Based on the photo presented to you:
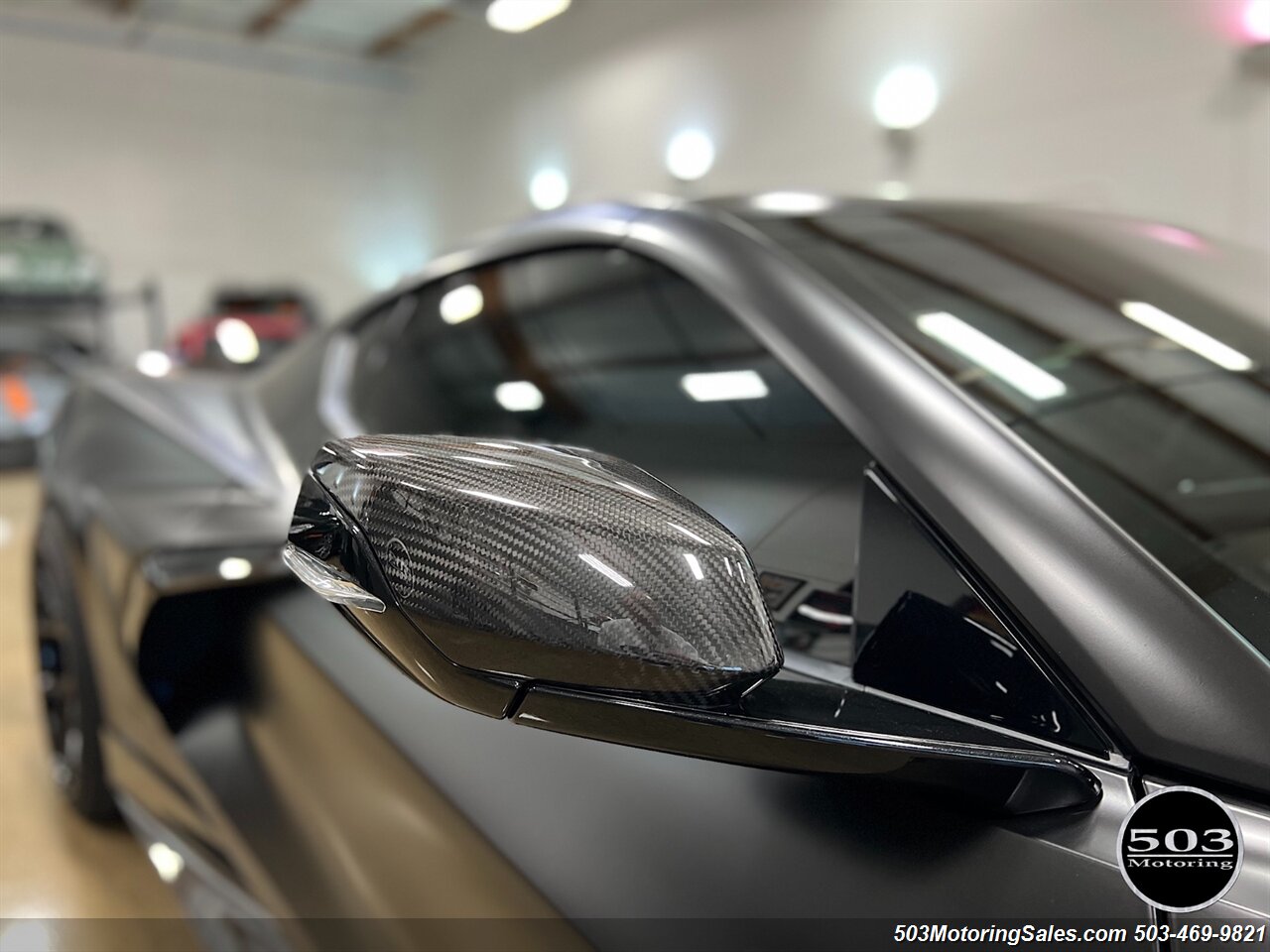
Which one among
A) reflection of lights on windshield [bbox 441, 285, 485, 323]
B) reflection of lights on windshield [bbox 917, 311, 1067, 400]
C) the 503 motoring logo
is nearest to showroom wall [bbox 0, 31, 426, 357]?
reflection of lights on windshield [bbox 441, 285, 485, 323]

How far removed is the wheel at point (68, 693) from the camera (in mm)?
1165

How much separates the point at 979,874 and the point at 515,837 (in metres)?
0.25

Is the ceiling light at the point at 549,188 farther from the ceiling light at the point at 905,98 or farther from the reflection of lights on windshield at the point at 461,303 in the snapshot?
the ceiling light at the point at 905,98

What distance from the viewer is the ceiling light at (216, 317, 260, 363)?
2.77 metres

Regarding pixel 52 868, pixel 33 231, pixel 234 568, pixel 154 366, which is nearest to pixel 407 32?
pixel 234 568

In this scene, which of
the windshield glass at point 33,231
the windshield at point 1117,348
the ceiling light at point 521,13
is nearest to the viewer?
the windshield at point 1117,348

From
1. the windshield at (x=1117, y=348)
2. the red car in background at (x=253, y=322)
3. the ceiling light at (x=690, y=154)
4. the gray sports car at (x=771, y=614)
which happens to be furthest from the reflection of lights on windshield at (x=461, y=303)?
the red car in background at (x=253, y=322)

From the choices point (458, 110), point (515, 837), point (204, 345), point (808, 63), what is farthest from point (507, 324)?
point (204, 345)

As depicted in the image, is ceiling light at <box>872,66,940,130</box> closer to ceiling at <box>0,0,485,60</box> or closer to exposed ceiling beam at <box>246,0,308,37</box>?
ceiling at <box>0,0,485,60</box>

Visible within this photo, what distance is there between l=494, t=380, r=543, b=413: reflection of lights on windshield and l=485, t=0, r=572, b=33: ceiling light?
29 cm

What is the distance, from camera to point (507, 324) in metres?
0.87

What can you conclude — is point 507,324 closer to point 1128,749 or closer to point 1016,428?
point 1016,428

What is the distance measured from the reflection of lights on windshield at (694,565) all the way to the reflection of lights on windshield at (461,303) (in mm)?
618

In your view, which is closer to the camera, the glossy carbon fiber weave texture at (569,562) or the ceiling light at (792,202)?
the glossy carbon fiber weave texture at (569,562)
